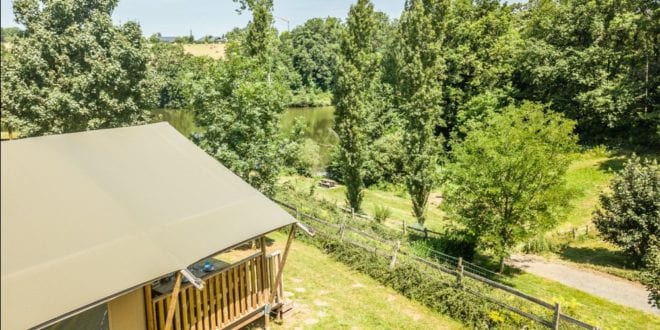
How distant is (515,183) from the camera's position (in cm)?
1612

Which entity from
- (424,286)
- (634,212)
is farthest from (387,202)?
(424,286)

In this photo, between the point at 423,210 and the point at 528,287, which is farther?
the point at 423,210


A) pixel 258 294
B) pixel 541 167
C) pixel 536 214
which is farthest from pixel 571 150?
pixel 258 294

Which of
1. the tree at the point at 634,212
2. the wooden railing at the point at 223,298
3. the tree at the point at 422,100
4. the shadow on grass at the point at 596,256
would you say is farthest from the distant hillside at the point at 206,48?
the wooden railing at the point at 223,298

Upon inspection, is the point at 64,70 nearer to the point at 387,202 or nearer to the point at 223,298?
the point at 223,298

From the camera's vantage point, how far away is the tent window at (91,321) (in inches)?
293

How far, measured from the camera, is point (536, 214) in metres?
16.2

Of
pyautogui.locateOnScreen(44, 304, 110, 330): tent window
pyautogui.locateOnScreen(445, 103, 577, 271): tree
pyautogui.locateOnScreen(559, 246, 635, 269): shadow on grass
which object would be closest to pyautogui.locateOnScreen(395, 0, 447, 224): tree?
pyautogui.locateOnScreen(445, 103, 577, 271): tree

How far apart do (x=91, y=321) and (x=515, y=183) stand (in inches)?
568

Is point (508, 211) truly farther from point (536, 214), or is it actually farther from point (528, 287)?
point (528, 287)

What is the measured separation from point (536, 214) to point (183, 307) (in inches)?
533

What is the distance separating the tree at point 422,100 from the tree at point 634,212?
8.31 m

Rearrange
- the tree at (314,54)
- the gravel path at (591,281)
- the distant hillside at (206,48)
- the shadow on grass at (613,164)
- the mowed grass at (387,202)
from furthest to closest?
the distant hillside at (206,48) < the tree at (314,54) < the shadow on grass at (613,164) < the mowed grass at (387,202) < the gravel path at (591,281)

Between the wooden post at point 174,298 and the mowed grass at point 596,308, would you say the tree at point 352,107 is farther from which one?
the wooden post at point 174,298
